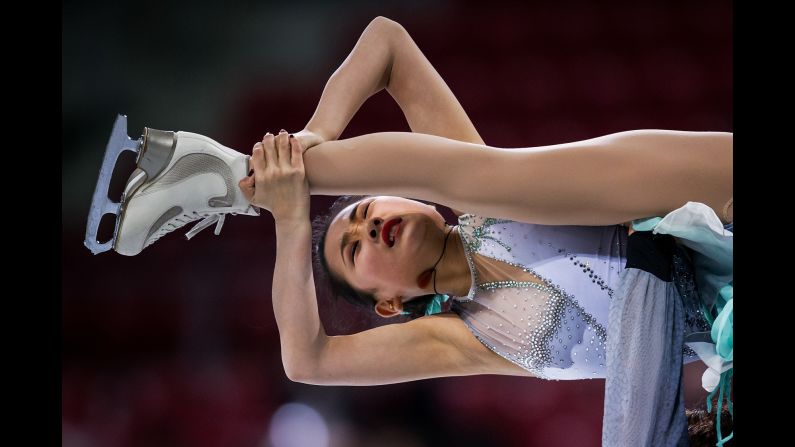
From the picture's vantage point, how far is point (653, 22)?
6.01 ft

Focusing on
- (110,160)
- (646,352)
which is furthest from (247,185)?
(646,352)

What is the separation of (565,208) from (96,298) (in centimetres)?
129

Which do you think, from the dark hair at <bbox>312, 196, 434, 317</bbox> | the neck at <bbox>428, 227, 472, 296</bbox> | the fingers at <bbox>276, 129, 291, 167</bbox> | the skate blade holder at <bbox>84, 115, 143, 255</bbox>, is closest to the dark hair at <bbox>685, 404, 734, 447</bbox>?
the neck at <bbox>428, 227, 472, 296</bbox>

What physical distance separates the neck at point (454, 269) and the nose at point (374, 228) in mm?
137

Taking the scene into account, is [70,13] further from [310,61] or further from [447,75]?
[447,75]

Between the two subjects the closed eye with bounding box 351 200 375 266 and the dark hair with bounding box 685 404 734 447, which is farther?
the closed eye with bounding box 351 200 375 266

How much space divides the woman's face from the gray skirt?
401mm

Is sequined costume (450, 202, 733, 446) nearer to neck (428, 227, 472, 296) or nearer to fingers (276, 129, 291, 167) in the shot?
neck (428, 227, 472, 296)

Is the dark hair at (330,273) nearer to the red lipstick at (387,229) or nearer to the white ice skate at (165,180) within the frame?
the red lipstick at (387,229)

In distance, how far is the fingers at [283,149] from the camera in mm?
1327

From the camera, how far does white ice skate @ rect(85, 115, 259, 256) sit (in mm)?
1355

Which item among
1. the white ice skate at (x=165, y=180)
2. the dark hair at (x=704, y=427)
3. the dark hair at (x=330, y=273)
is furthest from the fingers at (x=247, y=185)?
the dark hair at (x=704, y=427)

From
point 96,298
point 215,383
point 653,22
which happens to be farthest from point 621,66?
point 96,298

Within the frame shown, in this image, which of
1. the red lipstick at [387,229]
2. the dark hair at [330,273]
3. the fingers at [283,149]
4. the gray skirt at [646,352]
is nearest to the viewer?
the gray skirt at [646,352]
